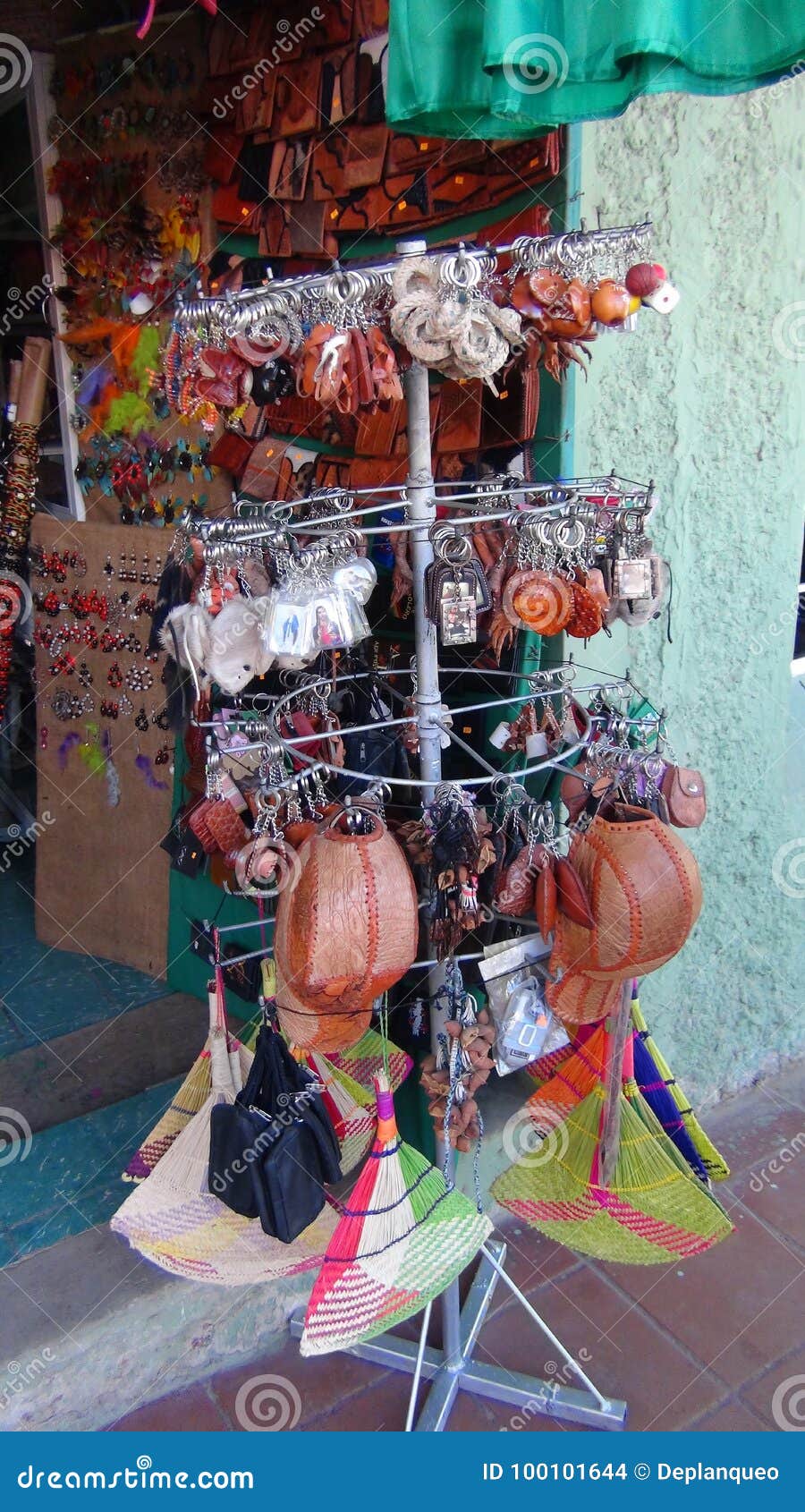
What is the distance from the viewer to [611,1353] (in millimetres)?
2588

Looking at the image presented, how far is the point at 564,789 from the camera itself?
81.0 inches

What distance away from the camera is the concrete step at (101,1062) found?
3230 millimetres

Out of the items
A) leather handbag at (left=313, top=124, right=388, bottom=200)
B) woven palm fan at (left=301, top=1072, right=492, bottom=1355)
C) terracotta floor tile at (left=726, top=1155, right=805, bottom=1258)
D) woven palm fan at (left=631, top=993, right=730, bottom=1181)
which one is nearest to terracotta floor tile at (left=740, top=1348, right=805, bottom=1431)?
terracotta floor tile at (left=726, top=1155, right=805, bottom=1258)

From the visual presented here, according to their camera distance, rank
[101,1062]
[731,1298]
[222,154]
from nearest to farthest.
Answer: [731,1298], [222,154], [101,1062]

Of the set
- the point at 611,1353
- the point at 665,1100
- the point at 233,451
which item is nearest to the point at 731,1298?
the point at 611,1353

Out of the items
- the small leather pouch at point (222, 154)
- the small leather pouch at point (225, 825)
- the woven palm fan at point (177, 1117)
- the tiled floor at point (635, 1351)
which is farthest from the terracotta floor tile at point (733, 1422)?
the small leather pouch at point (222, 154)

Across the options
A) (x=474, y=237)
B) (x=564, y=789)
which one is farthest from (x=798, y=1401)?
(x=474, y=237)

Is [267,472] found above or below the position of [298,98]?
below

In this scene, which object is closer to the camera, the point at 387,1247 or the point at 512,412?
the point at 387,1247

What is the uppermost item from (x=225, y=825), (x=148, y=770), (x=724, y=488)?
(x=724, y=488)

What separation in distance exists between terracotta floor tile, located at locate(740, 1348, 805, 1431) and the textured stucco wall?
937 mm

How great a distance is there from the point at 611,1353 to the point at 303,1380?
30.3 inches

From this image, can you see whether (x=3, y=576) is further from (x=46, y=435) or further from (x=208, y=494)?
(x=208, y=494)

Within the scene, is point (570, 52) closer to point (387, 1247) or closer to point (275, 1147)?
point (275, 1147)
